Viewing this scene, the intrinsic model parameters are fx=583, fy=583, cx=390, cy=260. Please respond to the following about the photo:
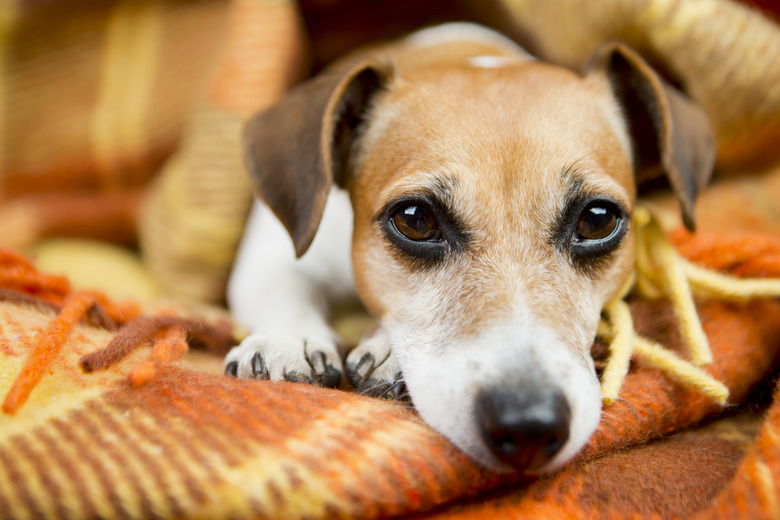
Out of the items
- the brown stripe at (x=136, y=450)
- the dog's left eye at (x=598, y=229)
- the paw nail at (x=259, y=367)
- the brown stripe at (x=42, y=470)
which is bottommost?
the paw nail at (x=259, y=367)

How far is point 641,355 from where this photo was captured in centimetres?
149

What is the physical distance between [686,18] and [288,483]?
2.01 m

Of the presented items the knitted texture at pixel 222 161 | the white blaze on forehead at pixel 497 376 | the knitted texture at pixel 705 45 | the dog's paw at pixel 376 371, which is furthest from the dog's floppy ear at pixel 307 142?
the knitted texture at pixel 705 45

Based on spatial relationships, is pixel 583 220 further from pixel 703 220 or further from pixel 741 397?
pixel 703 220

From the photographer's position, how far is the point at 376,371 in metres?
1.54

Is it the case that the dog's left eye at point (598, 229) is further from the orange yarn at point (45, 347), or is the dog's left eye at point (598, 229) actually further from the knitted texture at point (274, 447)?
the orange yarn at point (45, 347)

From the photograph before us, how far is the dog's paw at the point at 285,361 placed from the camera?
59.0 inches

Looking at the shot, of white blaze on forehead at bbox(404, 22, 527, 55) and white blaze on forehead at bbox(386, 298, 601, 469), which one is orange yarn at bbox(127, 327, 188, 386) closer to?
white blaze on forehead at bbox(386, 298, 601, 469)

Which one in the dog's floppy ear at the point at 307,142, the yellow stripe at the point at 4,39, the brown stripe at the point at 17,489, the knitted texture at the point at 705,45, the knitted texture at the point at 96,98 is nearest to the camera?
the brown stripe at the point at 17,489

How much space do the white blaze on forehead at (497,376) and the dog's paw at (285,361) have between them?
0.26 metres

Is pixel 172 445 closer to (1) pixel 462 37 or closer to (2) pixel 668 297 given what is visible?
(2) pixel 668 297

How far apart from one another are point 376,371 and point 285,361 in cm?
24

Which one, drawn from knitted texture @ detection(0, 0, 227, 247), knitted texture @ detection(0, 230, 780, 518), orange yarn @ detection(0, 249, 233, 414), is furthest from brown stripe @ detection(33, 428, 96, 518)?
knitted texture @ detection(0, 0, 227, 247)

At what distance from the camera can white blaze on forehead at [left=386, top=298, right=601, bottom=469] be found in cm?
119
